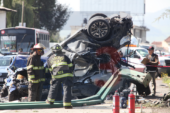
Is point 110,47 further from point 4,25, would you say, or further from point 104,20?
point 4,25

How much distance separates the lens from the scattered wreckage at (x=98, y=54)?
9773mm

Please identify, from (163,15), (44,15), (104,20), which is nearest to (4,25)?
(44,15)

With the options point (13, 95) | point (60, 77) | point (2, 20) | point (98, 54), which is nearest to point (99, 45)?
point (98, 54)

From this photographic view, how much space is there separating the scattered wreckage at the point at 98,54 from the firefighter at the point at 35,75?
34.8 inches

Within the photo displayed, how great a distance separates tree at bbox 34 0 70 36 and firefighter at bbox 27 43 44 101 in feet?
132

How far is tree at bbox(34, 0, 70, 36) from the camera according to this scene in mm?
49719

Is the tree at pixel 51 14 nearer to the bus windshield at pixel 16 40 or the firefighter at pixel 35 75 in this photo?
the bus windshield at pixel 16 40

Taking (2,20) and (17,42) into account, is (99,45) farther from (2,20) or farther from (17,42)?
(2,20)

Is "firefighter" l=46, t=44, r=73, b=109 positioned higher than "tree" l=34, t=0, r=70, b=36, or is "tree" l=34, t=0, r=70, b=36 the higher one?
"tree" l=34, t=0, r=70, b=36

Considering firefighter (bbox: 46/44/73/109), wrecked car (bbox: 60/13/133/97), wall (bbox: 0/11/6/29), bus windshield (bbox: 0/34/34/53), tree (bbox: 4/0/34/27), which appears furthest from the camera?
tree (bbox: 4/0/34/27)

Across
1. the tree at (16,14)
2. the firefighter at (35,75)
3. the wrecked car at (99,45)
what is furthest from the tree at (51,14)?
the firefighter at (35,75)

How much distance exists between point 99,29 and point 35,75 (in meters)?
2.99

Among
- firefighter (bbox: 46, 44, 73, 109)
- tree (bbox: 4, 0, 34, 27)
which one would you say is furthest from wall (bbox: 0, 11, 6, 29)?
firefighter (bbox: 46, 44, 73, 109)

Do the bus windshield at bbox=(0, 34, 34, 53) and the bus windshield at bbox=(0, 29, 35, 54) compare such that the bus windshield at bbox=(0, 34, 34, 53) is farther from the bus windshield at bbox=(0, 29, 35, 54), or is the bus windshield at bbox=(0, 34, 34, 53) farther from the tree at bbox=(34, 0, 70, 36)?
the tree at bbox=(34, 0, 70, 36)
